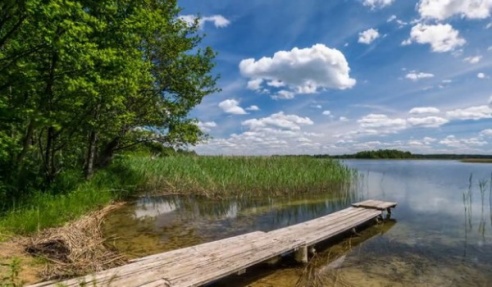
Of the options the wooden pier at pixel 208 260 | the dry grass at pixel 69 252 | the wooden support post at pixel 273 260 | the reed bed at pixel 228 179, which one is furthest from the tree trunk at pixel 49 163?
the wooden support post at pixel 273 260

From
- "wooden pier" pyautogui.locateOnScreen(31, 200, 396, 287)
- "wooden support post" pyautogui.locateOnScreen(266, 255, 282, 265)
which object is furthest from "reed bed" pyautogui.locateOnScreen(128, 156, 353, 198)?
"wooden support post" pyautogui.locateOnScreen(266, 255, 282, 265)

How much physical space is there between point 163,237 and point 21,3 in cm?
636

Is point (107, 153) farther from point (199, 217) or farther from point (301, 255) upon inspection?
point (301, 255)

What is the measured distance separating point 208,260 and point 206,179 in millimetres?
10631

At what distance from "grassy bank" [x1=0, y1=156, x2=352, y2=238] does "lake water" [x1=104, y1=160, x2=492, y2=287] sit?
33.1 inches

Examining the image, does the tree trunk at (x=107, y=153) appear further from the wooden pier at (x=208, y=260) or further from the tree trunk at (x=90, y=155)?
the wooden pier at (x=208, y=260)

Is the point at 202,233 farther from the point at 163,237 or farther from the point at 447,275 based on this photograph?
the point at 447,275

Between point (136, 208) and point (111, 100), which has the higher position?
point (111, 100)

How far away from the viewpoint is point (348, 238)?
9.43 meters

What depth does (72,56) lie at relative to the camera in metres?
7.82

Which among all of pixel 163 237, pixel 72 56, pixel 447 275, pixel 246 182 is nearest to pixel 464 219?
pixel 447 275

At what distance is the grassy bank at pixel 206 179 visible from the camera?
42.1ft

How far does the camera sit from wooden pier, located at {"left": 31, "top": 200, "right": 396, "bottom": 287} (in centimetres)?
473

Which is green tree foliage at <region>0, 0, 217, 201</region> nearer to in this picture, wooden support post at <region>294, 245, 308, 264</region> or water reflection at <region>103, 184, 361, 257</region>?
water reflection at <region>103, 184, 361, 257</region>
